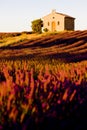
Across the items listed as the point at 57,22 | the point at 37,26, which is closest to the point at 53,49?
the point at 37,26

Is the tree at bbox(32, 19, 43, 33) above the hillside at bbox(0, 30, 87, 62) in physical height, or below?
below

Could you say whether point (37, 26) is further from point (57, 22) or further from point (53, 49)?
point (53, 49)

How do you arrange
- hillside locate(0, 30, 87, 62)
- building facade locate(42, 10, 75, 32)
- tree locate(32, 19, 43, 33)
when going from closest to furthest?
1. hillside locate(0, 30, 87, 62)
2. tree locate(32, 19, 43, 33)
3. building facade locate(42, 10, 75, 32)

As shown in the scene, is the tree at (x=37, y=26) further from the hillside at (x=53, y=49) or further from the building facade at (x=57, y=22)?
the hillside at (x=53, y=49)

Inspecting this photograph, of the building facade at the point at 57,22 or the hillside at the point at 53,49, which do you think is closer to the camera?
the hillside at the point at 53,49

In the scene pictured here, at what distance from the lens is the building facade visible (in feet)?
237

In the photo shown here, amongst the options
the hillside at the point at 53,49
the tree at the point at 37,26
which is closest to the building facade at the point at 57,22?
the tree at the point at 37,26

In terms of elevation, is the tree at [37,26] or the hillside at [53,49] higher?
the hillside at [53,49]

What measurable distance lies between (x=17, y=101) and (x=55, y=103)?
0.35m

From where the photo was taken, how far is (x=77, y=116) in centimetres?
416

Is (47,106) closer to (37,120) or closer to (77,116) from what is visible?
(37,120)

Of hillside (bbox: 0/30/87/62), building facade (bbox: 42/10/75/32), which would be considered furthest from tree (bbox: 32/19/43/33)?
hillside (bbox: 0/30/87/62)

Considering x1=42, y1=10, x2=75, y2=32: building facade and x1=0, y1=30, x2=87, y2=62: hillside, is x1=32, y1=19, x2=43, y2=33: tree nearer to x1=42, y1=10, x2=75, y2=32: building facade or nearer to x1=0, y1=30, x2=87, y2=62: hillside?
x1=42, y1=10, x2=75, y2=32: building facade

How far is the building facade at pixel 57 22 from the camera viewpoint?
2842 inches
